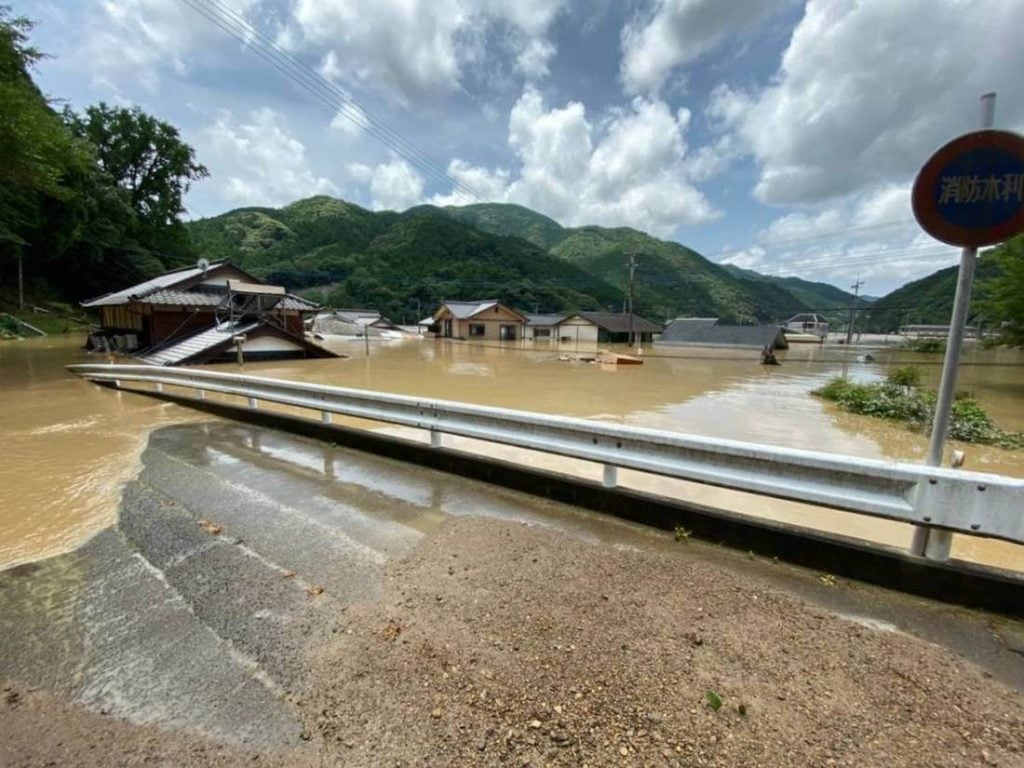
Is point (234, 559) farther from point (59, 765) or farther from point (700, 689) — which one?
point (700, 689)

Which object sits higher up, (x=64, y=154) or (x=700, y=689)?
(x=64, y=154)

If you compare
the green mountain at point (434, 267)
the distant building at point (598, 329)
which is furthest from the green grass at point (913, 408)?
the green mountain at point (434, 267)

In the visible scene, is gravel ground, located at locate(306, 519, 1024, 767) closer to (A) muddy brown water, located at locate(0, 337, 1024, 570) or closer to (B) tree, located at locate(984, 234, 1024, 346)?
(A) muddy brown water, located at locate(0, 337, 1024, 570)

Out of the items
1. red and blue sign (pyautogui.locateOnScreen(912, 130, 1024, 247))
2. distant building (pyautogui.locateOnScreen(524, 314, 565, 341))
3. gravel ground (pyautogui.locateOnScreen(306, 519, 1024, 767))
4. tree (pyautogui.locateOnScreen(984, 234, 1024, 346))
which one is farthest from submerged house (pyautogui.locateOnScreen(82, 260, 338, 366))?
distant building (pyautogui.locateOnScreen(524, 314, 565, 341))

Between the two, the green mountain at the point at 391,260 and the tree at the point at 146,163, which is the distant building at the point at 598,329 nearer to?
the green mountain at the point at 391,260

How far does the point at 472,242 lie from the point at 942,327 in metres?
90.0

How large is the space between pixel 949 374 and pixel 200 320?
28.5m

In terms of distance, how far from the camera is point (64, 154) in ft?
43.2

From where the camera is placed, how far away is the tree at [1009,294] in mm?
16625

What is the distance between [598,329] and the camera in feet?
183

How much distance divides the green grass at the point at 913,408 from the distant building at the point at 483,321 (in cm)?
3854

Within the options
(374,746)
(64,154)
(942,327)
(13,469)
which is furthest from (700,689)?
(942,327)

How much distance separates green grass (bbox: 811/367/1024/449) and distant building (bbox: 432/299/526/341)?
3854 cm

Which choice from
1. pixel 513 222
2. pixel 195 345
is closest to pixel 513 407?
pixel 195 345
